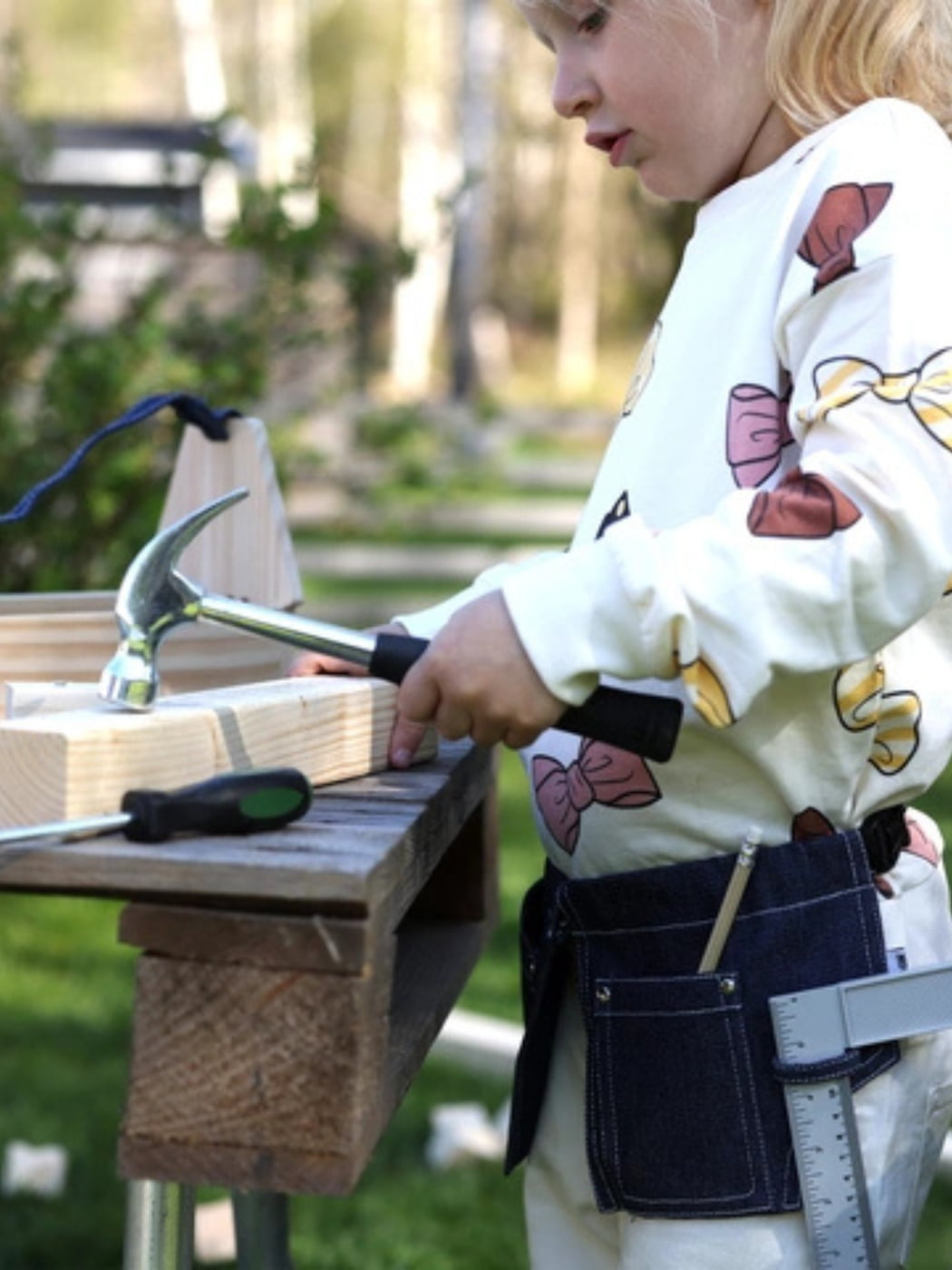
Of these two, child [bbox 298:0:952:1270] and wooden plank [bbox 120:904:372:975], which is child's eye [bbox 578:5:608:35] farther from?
wooden plank [bbox 120:904:372:975]

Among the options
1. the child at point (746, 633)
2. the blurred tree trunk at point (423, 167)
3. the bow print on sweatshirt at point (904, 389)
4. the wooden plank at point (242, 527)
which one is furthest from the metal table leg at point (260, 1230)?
the blurred tree trunk at point (423, 167)

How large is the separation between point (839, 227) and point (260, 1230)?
1.27m

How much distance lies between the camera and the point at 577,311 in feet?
139

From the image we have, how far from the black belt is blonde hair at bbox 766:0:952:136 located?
2.08 feet

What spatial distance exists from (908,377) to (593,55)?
0.50m

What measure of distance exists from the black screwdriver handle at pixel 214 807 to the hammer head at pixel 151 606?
0.47ft

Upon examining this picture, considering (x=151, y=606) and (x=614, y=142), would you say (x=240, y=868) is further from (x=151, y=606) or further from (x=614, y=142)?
(x=614, y=142)

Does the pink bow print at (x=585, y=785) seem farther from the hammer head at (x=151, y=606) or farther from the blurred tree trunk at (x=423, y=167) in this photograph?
the blurred tree trunk at (x=423, y=167)

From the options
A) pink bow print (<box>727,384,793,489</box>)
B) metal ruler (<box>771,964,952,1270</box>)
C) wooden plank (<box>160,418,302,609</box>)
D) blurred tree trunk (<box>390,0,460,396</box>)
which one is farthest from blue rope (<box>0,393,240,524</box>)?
blurred tree trunk (<box>390,0,460,396</box>)

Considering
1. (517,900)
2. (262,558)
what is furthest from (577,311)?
(262,558)

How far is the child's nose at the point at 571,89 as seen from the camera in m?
1.89

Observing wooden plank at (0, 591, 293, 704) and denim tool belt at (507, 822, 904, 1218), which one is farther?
wooden plank at (0, 591, 293, 704)

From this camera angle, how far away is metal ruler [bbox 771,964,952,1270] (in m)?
1.69

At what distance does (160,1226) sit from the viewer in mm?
1728
